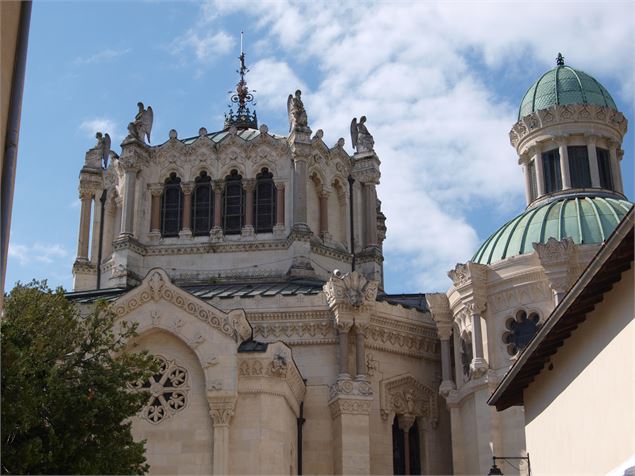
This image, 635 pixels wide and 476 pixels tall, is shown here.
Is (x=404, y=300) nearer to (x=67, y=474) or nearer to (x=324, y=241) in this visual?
(x=324, y=241)

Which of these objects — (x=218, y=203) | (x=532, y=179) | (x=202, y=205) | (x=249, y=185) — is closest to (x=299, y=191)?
(x=249, y=185)

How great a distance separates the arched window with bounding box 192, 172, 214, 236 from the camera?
4897 cm

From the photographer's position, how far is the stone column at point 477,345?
3981cm

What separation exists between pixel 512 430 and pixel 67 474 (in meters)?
18.0

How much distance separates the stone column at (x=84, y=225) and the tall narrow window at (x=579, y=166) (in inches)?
843

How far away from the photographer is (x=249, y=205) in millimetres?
48688

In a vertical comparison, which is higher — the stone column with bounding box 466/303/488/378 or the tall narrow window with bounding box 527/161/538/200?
the tall narrow window with bounding box 527/161/538/200

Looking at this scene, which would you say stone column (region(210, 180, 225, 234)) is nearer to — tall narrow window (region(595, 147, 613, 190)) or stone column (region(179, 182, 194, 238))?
stone column (region(179, 182, 194, 238))

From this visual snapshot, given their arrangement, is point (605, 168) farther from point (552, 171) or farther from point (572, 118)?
point (572, 118)

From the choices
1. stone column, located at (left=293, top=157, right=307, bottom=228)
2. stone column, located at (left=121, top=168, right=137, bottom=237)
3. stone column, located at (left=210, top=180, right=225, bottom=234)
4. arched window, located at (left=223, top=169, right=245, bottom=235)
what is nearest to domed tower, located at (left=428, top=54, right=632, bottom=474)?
stone column, located at (left=293, top=157, right=307, bottom=228)

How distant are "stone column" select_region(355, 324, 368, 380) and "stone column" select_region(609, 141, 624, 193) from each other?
13753 mm

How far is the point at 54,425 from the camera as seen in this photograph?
85.3 ft

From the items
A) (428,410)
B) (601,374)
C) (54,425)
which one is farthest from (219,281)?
(601,374)

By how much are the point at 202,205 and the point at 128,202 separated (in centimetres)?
321
